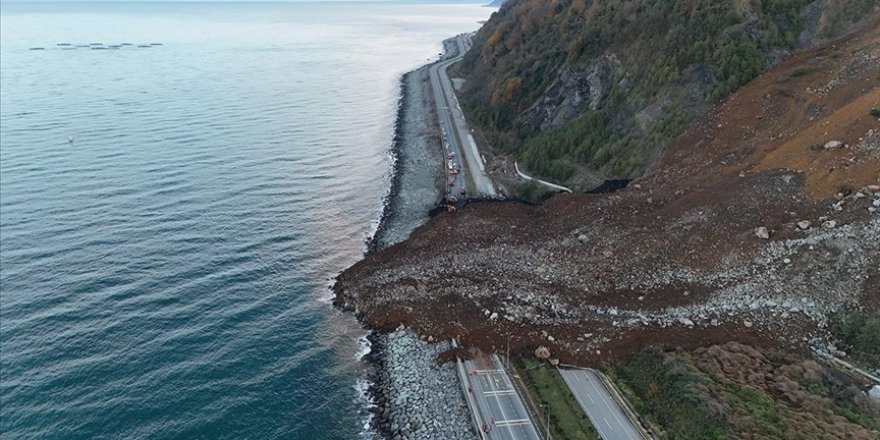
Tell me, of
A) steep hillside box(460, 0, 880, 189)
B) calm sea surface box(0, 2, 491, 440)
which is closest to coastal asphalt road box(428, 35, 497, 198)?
steep hillside box(460, 0, 880, 189)

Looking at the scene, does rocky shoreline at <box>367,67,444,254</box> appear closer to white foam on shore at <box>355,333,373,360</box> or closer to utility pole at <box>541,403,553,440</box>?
white foam on shore at <box>355,333,373,360</box>

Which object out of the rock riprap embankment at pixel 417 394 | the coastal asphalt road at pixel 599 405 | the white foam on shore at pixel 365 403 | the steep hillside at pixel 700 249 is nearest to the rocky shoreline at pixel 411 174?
the steep hillside at pixel 700 249

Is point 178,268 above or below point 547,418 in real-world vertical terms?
above

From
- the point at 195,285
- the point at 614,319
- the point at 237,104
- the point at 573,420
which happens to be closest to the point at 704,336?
the point at 614,319

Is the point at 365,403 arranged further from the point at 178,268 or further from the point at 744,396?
the point at 178,268

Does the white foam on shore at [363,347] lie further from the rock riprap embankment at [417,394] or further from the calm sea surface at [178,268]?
the rock riprap embankment at [417,394]

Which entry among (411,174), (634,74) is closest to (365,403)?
(411,174)

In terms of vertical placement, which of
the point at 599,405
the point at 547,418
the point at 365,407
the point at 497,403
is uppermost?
the point at 599,405
